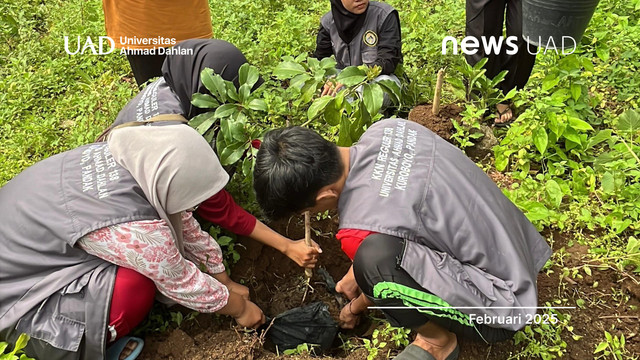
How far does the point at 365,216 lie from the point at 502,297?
52cm

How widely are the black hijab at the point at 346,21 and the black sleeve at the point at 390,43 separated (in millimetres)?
146

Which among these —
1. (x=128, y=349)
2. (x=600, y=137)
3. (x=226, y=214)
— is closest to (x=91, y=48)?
(x=226, y=214)

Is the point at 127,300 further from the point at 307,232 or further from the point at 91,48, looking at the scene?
the point at 91,48

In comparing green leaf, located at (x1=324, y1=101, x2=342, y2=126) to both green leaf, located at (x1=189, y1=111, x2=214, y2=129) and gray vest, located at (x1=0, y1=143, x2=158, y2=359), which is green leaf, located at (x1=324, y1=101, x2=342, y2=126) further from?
gray vest, located at (x1=0, y1=143, x2=158, y2=359)

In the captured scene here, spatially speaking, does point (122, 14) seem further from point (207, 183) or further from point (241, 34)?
point (207, 183)

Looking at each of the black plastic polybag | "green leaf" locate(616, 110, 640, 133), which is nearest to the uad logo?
the black plastic polybag

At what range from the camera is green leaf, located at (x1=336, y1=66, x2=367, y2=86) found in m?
2.14

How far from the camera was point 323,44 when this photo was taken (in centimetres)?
346

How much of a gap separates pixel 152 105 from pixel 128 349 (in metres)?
1.08

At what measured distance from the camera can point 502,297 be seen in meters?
1.67

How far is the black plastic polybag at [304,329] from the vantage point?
222cm

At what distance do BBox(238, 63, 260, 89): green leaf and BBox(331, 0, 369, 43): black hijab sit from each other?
3.80 ft

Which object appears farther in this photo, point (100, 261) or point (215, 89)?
point (215, 89)

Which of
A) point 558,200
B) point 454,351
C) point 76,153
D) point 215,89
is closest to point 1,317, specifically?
point 76,153
